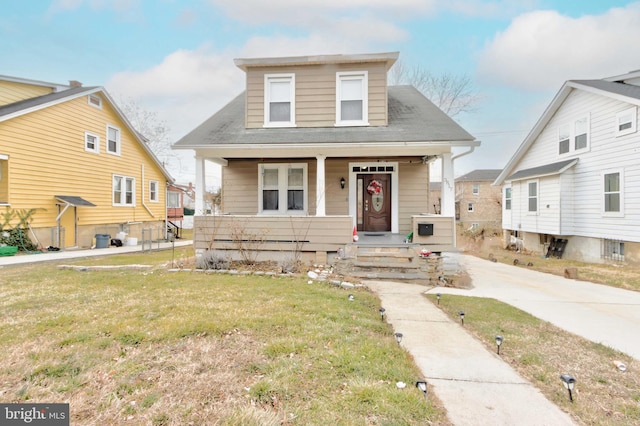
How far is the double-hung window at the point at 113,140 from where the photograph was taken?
15859mm

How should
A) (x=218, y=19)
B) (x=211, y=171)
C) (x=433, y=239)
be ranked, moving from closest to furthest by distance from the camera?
(x=433, y=239) < (x=218, y=19) < (x=211, y=171)

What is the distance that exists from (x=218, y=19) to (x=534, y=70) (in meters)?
17.7

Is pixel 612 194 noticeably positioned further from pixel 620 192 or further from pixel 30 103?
pixel 30 103

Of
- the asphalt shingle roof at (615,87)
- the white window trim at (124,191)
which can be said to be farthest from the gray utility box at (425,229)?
the white window trim at (124,191)

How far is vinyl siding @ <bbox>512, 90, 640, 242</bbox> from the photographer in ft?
34.4

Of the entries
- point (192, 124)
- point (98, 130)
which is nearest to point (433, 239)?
point (98, 130)

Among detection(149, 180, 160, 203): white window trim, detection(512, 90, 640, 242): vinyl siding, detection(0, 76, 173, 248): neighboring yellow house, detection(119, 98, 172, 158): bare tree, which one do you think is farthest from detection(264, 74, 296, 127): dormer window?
detection(119, 98, 172, 158): bare tree

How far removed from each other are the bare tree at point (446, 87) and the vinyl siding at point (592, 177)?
6.90 metres

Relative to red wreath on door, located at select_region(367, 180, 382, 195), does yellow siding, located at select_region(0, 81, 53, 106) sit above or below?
above

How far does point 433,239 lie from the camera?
793 cm

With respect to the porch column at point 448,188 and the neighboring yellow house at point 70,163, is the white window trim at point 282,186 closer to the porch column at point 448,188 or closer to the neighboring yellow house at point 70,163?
the porch column at point 448,188

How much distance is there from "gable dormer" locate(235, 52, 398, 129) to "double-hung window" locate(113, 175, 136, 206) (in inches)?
433

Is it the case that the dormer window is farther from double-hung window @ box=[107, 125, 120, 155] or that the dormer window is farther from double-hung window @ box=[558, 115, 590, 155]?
double-hung window @ box=[558, 115, 590, 155]

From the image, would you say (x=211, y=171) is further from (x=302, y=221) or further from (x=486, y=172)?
(x=486, y=172)
